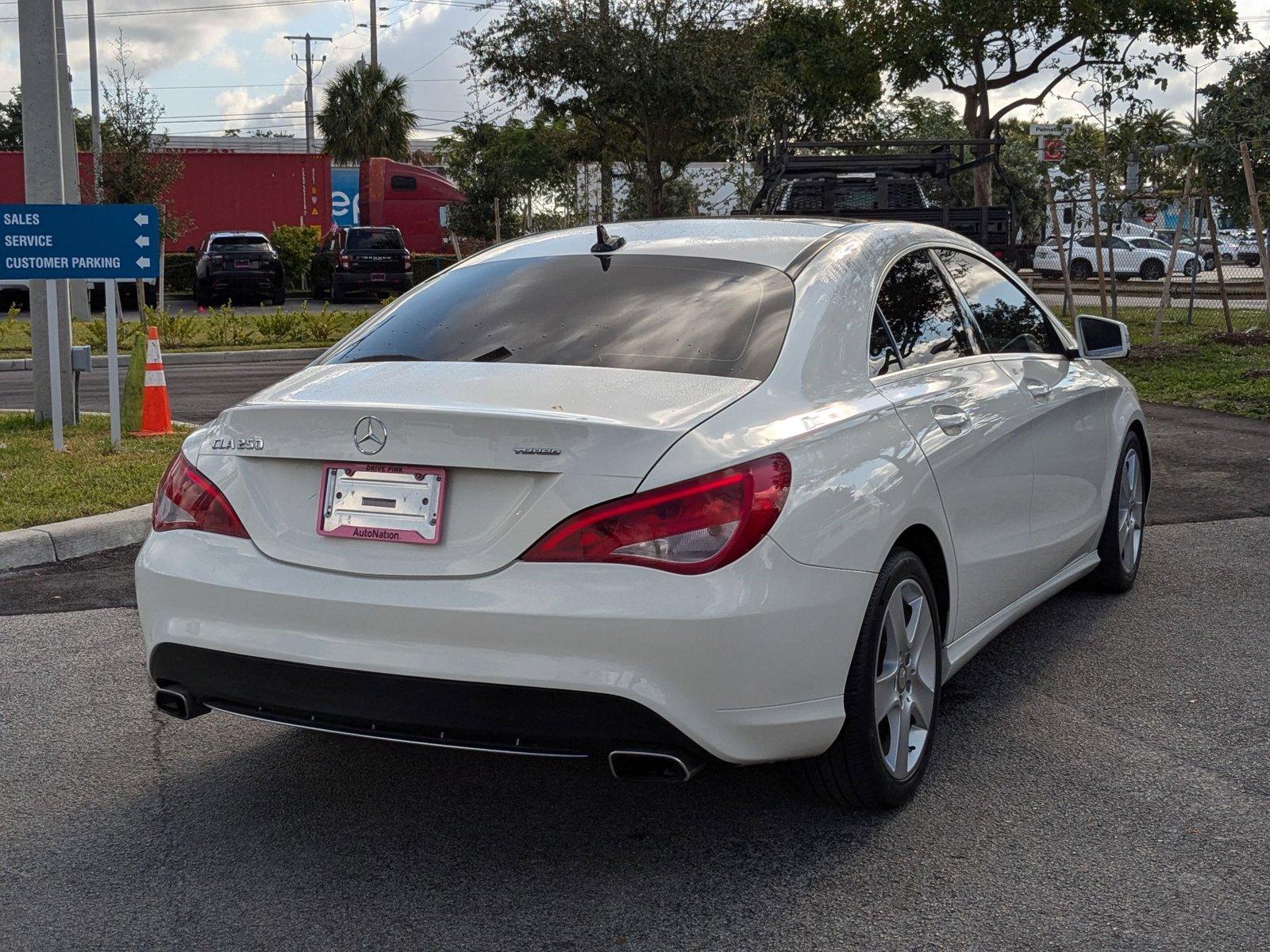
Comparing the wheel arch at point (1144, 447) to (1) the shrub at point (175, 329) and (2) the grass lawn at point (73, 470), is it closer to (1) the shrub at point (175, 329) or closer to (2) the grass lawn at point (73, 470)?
(2) the grass lawn at point (73, 470)

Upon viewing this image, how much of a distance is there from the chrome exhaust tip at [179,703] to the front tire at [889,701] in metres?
1.50

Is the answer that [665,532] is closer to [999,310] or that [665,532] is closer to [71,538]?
Answer: [999,310]

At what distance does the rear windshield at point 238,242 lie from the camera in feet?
102

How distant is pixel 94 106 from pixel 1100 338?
3605 cm

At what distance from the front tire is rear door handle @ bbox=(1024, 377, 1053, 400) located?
3.89ft

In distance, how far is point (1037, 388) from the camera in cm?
505

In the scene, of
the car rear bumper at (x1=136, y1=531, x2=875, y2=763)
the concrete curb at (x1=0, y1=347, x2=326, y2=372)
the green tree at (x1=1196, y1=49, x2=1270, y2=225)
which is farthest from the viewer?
the concrete curb at (x1=0, y1=347, x2=326, y2=372)

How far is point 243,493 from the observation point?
3582 mm

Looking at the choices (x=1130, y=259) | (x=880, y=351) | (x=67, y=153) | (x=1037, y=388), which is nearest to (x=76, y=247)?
(x=67, y=153)

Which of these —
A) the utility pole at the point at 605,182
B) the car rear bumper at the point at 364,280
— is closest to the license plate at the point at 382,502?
the utility pole at the point at 605,182

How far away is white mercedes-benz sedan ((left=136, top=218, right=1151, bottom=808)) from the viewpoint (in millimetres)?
3232

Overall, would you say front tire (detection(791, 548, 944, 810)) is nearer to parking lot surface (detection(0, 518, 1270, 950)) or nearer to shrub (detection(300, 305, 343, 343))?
parking lot surface (detection(0, 518, 1270, 950))

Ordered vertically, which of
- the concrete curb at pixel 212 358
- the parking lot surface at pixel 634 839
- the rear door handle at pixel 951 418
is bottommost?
the parking lot surface at pixel 634 839

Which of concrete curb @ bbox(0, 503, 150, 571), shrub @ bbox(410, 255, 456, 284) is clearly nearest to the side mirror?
concrete curb @ bbox(0, 503, 150, 571)
